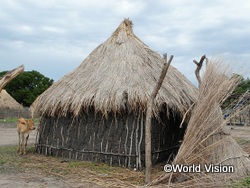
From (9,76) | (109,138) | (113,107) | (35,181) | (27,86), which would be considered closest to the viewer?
(9,76)

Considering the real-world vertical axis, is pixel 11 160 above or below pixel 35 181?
above

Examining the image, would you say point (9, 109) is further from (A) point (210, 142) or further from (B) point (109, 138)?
(A) point (210, 142)

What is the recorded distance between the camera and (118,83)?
7520 millimetres

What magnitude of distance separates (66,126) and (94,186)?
305 cm

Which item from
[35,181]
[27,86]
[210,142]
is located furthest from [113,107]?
[27,86]

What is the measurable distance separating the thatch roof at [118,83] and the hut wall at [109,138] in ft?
1.09

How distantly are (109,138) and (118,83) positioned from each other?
1219 millimetres

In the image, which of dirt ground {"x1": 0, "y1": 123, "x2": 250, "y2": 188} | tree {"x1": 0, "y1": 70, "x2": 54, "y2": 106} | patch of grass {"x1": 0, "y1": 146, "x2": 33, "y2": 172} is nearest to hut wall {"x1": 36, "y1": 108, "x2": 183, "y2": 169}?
patch of grass {"x1": 0, "y1": 146, "x2": 33, "y2": 172}

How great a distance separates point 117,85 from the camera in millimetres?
7453

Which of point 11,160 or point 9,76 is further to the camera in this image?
point 11,160

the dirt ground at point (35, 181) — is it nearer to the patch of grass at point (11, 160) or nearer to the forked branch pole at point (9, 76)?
the patch of grass at point (11, 160)

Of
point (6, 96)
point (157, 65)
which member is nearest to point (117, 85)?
point (157, 65)

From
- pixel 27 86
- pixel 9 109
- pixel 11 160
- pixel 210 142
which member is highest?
pixel 27 86

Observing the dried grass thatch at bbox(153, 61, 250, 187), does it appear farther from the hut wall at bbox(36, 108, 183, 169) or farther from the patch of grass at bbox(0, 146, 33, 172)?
the patch of grass at bbox(0, 146, 33, 172)
